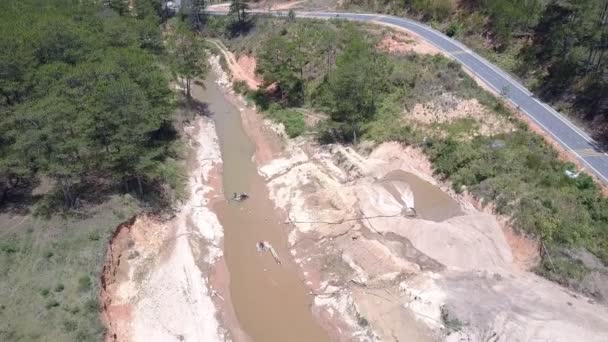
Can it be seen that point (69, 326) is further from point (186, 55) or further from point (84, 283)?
point (186, 55)

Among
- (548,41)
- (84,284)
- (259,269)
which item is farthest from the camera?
(548,41)

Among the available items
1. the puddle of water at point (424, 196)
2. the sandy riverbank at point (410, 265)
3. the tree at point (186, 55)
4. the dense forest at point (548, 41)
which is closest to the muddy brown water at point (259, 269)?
the sandy riverbank at point (410, 265)

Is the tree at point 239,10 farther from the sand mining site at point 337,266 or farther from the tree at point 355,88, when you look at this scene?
the sand mining site at point 337,266

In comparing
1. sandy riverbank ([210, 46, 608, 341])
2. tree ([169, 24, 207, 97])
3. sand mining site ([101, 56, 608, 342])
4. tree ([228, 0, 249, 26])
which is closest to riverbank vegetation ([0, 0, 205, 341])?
sand mining site ([101, 56, 608, 342])

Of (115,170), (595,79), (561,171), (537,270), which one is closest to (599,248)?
(537,270)

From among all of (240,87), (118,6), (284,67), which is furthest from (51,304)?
(118,6)

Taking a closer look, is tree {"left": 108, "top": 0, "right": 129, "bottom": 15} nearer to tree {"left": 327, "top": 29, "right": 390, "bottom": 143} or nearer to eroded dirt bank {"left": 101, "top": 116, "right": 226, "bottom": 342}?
tree {"left": 327, "top": 29, "right": 390, "bottom": 143}

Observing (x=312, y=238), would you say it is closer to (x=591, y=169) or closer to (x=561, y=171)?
(x=561, y=171)
